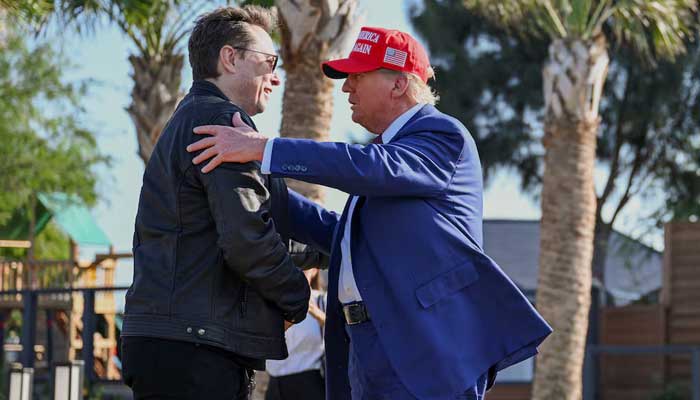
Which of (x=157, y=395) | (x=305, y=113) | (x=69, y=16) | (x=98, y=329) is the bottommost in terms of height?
(x=98, y=329)

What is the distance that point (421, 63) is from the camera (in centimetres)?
418

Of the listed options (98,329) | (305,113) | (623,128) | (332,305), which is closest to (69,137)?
(98,329)

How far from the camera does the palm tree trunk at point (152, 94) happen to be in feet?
38.6

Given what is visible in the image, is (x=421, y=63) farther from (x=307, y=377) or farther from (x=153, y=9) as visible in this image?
(x=153, y=9)

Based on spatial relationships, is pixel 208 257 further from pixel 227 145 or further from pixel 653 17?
pixel 653 17

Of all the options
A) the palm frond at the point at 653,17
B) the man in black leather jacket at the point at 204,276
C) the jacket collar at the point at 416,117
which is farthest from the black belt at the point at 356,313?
the palm frond at the point at 653,17

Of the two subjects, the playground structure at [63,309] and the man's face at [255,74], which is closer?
the man's face at [255,74]

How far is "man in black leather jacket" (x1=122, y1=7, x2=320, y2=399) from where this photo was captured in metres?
3.63

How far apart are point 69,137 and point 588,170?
62.3 feet

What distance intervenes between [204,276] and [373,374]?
66cm

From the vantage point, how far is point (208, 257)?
3.70 metres

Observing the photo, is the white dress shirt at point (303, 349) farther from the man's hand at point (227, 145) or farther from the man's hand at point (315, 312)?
the man's hand at point (227, 145)

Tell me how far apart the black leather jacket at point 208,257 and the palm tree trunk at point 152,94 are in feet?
25.9

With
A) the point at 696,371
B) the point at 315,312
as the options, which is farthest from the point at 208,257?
the point at 696,371
